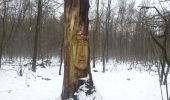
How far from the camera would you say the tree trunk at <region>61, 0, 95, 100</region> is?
7285 millimetres

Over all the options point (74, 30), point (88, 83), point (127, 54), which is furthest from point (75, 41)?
point (127, 54)

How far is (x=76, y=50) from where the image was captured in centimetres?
733

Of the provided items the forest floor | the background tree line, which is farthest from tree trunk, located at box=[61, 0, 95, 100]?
the background tree line

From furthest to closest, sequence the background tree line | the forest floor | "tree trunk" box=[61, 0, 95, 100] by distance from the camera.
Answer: the background tree line < the forest floor < "tree trunk" box=[61, 0, 95, 100]

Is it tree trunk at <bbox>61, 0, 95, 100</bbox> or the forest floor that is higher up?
tree trunk at <bbox>61, 0, 95, 100</bbox>

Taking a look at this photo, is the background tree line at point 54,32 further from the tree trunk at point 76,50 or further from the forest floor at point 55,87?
the tree trunk at point 76,50

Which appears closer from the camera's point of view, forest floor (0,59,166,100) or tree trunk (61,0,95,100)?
tree trunk (61,0,95,100)

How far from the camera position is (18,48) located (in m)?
47.1

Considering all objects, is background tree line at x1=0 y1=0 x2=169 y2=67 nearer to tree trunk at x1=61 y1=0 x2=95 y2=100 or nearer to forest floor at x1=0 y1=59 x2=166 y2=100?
forest floor at x1=0 y1=59 x2=166 y2=100

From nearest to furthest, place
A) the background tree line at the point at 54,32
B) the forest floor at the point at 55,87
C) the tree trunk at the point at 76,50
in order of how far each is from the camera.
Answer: the tree trunk at the point at 76,50, the forest floor at the point at 55,87, the background tree line at the point at 54,32

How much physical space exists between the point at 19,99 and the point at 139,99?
390 centimetres

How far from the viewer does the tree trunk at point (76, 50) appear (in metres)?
7.29

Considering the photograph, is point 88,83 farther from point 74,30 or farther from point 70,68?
point 74,30

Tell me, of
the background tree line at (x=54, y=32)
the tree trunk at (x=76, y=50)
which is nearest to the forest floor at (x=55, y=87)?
the tree trunk at (x=76, y=50)
